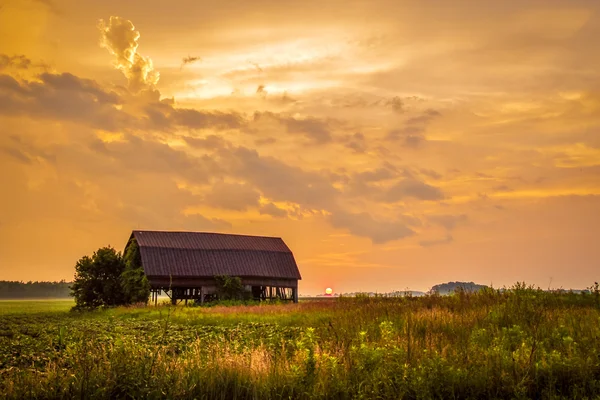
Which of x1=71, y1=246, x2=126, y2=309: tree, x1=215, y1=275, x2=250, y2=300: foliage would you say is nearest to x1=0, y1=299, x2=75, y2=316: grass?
x1=71, y1=246, x2=126, y2=309: tree

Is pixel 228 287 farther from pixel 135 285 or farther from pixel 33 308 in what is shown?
pixel 33 308

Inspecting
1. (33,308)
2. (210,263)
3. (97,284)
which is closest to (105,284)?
(97,284)

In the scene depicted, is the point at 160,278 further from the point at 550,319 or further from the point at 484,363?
the point at 484,363

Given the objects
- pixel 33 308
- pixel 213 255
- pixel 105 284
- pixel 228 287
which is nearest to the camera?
pixel 105 284

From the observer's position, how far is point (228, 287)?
52.2 meters

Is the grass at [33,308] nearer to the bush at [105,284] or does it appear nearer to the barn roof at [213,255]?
the bush at [105,284]

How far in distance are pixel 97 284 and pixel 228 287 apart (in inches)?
417

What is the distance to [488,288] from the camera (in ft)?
86.6

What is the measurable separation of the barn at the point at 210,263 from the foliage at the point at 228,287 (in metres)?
0.50

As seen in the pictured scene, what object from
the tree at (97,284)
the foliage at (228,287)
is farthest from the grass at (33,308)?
the foliage at (228,287)

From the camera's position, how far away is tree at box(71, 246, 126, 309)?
155ft

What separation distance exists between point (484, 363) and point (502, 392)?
0.83 m

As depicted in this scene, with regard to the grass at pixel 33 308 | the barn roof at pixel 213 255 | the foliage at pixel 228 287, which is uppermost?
the barn roof at pixel 213 255

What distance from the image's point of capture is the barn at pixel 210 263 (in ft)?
166
